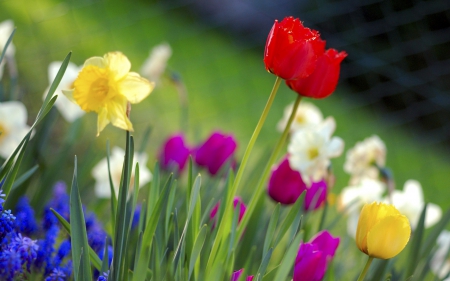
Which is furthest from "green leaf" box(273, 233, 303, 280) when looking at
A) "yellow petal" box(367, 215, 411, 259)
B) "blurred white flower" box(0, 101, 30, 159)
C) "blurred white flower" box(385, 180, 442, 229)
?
"blurred white flower" box(385, 180, 442, 229)

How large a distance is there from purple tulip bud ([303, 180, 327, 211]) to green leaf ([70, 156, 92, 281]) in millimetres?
465

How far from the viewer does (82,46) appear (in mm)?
3078

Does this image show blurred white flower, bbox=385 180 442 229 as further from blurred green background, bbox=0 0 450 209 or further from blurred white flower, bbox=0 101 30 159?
blurred green background, bbox=0 0 450 209

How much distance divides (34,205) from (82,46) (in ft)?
7.65

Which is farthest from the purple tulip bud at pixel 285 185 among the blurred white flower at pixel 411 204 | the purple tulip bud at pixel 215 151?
the blurred white flower at pixel 411 204

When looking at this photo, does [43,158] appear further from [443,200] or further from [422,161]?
[422,161]

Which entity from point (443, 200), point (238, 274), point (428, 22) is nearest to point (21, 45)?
point (238, 274)

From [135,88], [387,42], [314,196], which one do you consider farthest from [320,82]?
[387,42]

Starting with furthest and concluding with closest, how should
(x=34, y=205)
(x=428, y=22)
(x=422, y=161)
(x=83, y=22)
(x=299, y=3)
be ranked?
(x=299, y=3), (x=428, y=22), (x=422, y=161), (x=83, y=22), (x=34, y=205)

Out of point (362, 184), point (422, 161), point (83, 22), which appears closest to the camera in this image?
point (362, 184)

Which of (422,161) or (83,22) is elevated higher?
(83,22)

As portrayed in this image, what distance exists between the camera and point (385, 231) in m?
0.53

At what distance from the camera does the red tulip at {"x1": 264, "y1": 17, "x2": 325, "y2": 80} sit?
1.82ft

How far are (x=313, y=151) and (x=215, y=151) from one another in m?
0.18
